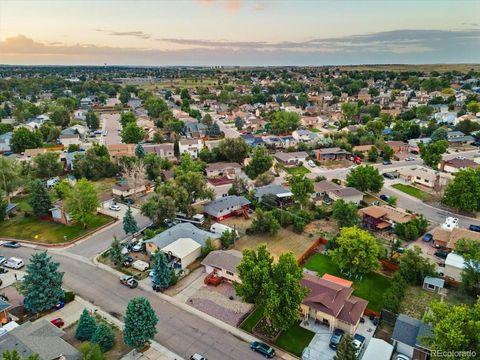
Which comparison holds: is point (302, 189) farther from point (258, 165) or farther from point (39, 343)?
point (39, 343)

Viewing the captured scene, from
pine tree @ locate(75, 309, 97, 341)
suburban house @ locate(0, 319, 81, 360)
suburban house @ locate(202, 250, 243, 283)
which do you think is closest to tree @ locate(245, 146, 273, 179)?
suburban house @ locate(202, 250, 243, 283)

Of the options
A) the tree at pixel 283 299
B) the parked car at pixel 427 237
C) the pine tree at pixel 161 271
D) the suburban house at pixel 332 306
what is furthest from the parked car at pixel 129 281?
the parked car at pixel 427 237

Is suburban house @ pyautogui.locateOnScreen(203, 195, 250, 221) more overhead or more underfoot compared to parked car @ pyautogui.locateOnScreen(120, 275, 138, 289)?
more overhead

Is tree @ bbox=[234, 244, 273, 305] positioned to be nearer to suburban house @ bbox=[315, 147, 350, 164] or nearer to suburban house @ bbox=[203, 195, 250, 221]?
suburban house @ bbox=[203, 195, 250, 221]

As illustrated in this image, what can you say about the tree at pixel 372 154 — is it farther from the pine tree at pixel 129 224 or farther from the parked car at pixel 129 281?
the parked car at pixel 129 281

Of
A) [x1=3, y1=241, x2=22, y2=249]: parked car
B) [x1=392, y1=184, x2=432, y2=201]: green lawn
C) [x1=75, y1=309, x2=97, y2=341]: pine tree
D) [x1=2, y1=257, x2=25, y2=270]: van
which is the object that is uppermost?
[x1=75, y1=309, x2=97, y2=341]: pine tree

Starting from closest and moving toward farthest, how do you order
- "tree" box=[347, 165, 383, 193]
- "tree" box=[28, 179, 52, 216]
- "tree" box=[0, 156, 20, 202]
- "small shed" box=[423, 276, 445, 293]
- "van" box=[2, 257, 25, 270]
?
"small shed" box=[423, 276, 445, 293] → "van" box=[2, 257, 25, 270] → "tree" box=[28, 179, 52, 216] → "tree" box=[0, 156, 20, 202] → "tree" box=[347, 165, 383, 193]

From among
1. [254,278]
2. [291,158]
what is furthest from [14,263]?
[291,158]
